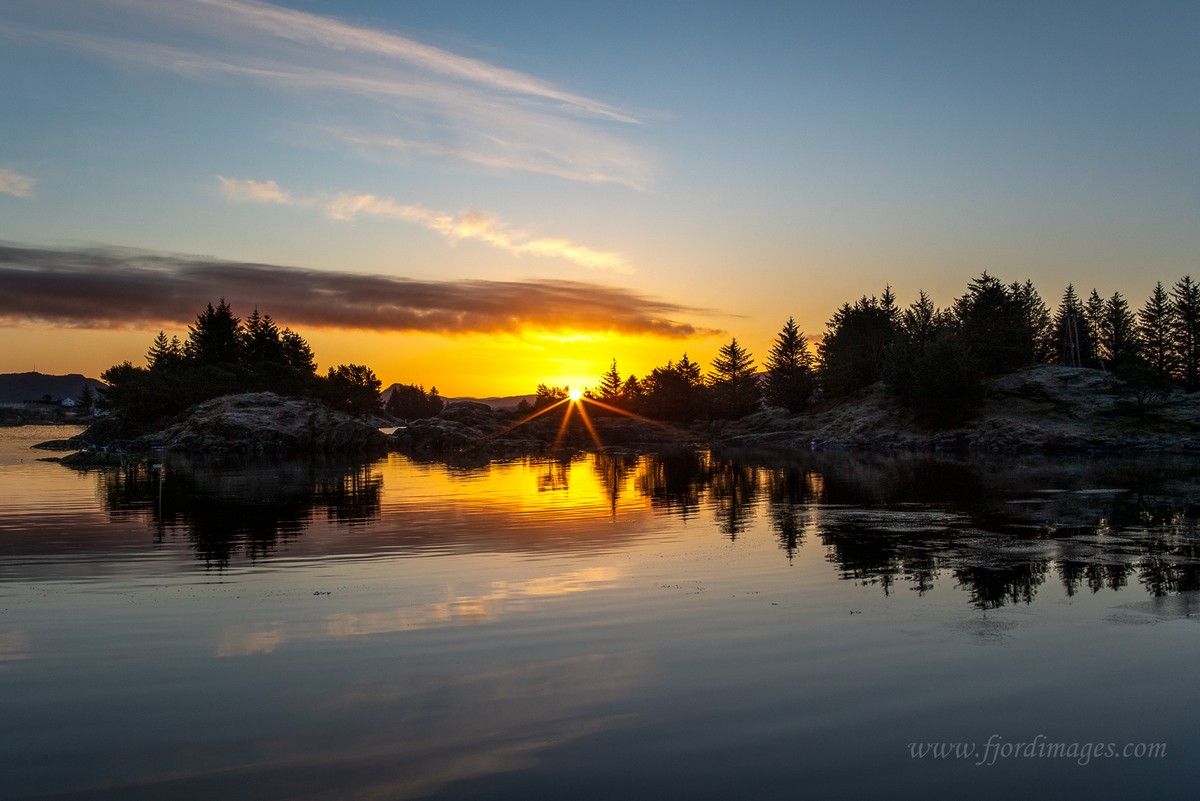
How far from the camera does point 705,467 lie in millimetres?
76062

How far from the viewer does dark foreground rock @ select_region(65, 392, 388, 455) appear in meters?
103

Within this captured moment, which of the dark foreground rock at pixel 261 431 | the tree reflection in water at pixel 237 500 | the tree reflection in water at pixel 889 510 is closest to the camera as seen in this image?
the tree reflection in water at pixel 889 510

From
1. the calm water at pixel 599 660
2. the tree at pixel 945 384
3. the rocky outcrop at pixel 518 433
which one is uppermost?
the tree at pixel 945 384

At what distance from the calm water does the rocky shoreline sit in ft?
212

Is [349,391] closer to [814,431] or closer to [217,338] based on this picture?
[217,338]

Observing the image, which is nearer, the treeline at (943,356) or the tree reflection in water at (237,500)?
the tree reflection in water at (237,500)

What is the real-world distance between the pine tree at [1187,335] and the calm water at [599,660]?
363 ft

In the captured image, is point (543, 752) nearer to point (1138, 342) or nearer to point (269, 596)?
point (269, 596)

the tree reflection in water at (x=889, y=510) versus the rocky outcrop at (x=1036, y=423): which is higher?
the rocky outcrop at (x=1036, y=423)

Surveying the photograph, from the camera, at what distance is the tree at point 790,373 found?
148375mm

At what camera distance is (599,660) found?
1397 cm

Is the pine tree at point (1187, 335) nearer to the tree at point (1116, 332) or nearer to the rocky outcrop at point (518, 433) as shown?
the tree at point (1116, 332)

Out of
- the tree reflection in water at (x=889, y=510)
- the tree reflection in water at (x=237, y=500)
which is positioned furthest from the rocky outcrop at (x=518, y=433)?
the tree reflection in water at (x=889, y=510)

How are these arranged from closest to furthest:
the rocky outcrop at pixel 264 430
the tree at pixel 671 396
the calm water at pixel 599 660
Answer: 1. the calm water at pixel 599 660
2. the rocky outcrop at pixel 264 430
3. the tree at pixel 671 396
